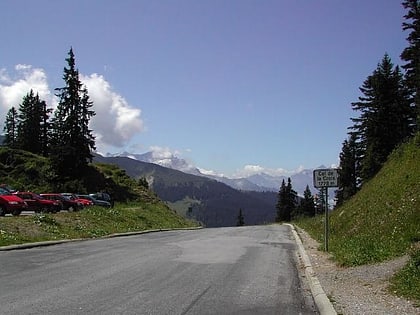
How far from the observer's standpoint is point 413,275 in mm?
9594

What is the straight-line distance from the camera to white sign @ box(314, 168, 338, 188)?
57.7ft

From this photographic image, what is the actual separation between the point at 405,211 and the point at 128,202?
1759 inches

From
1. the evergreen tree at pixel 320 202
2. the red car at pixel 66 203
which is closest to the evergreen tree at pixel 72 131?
the red car at pixel 66 203

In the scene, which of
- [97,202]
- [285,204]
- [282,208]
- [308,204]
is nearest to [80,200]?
[97,202]

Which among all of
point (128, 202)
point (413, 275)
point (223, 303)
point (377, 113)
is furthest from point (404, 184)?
point (128, 202)

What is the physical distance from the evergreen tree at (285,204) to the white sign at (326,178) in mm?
85152

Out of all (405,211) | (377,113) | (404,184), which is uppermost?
(377,113)

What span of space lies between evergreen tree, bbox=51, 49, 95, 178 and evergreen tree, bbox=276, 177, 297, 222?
4966 cm

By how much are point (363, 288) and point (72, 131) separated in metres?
56.1

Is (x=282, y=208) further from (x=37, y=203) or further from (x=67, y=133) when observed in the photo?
(x=37, y=203)

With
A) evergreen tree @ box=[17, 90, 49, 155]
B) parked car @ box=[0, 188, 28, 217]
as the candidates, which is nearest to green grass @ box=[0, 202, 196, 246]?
parked car @ box=[0, 188, 28, 217]

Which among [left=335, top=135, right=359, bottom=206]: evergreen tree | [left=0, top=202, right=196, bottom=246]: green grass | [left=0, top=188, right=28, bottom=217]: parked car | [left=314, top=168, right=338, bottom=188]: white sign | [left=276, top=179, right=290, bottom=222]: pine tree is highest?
[left=335, top=135, right=359, bottom=206]: evergreen tree

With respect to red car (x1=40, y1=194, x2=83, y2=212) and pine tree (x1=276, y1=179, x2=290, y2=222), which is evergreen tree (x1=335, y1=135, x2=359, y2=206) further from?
red car (x1=40, y1=194, x2=83, y2=212)

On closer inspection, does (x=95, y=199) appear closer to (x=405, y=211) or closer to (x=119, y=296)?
(x=405, y=211)
